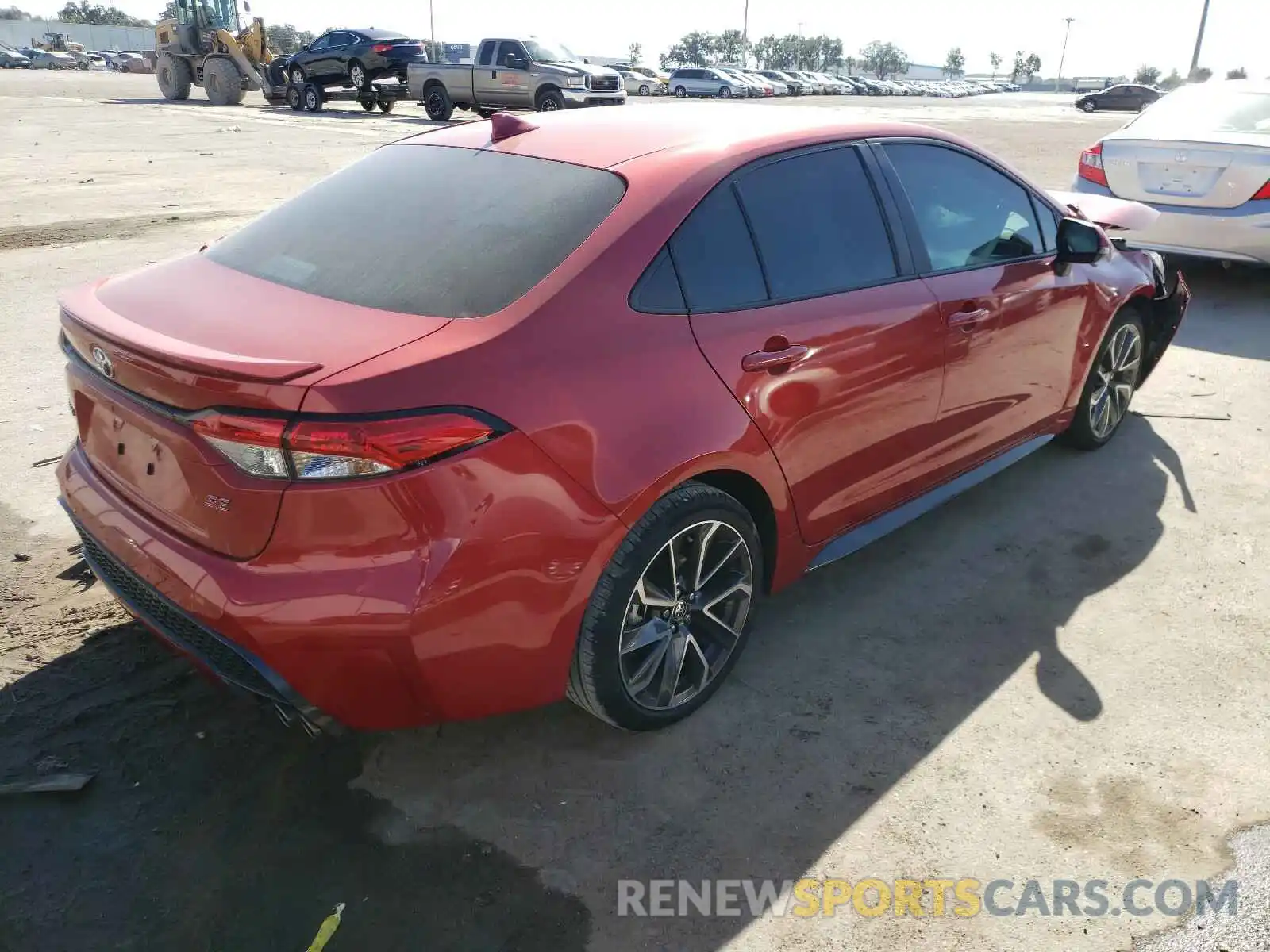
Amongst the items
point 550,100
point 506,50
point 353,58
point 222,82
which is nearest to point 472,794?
point 550,100

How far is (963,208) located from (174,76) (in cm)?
3383

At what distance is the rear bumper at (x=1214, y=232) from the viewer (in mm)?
6941

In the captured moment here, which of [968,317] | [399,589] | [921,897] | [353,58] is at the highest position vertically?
[353,58]

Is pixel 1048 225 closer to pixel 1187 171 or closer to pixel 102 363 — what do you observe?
pixel 102 363

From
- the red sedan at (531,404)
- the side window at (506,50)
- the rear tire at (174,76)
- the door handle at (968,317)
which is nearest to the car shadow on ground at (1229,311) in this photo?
the door handle at (968,317)

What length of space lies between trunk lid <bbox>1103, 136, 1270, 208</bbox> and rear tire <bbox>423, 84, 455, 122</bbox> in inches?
781

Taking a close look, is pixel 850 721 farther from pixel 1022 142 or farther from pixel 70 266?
pixel 1022 142

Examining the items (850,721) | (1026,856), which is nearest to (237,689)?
(850,721)

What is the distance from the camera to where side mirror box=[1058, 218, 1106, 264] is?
3.99 metres

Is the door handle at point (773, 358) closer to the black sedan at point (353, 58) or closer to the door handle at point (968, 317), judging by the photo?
the door handle at point (968, 317)

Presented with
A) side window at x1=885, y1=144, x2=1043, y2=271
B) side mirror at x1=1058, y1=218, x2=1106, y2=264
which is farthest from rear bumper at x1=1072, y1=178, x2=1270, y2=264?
side window at x1=885, y1=144, x2=1043, y2=271

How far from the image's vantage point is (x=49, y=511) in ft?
13.3

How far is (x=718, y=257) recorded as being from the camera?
2787mm

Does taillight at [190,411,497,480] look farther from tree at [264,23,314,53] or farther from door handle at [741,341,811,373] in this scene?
tree at [264,23,314,53]
